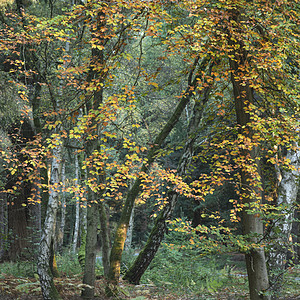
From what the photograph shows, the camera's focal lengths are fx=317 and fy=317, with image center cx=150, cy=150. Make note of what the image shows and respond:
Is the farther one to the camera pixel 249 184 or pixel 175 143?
pixel 175 143

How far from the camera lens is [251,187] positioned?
591cm

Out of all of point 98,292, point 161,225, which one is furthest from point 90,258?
point 161,225

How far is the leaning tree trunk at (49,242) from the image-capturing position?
214 inches

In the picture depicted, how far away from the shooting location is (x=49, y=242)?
18.6 feet

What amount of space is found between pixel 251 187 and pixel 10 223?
24.9 feet

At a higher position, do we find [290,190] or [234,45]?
[234,45]

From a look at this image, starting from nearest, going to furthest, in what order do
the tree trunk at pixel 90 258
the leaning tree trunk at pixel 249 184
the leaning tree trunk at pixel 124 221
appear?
the leaning tree trunk at pixel 249 184 < the tree trunk at pixel 90 258 < the leaning tree trunk at pixel 124 221

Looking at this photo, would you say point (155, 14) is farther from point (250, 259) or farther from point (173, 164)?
point (173, 164)

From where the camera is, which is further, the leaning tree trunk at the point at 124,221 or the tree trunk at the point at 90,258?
the leaning tree trunk at the point at 124,221

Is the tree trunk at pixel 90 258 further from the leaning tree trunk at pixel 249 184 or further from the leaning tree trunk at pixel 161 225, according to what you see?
the leaning tree trunk at pixel 249 184

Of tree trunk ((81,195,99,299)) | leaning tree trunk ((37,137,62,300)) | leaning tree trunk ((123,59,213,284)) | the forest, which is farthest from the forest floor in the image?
leaning tree trunk ((37,137,62,300))

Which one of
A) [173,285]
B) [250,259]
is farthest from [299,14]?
[173,285]

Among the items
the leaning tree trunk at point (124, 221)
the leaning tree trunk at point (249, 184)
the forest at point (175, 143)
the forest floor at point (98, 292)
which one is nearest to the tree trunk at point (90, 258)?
the forest at point (175, 143)

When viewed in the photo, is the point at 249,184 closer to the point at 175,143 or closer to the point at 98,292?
the point at 175,143
